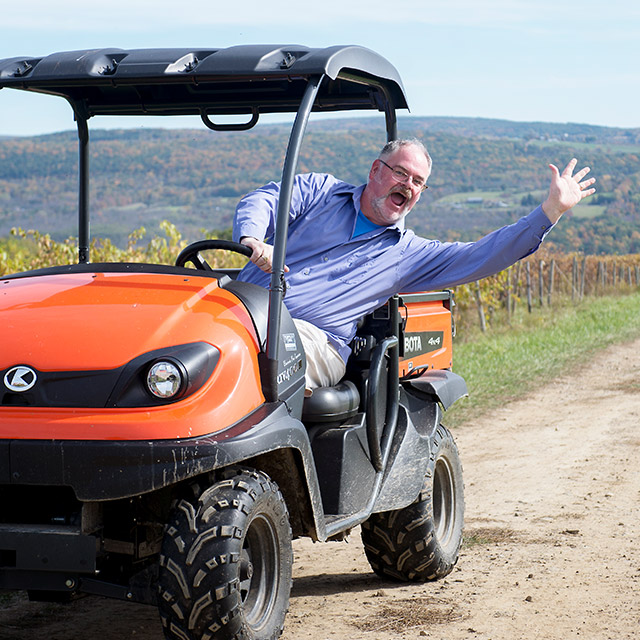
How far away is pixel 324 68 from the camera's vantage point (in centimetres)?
326

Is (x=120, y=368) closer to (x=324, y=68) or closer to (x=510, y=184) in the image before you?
(x=324, y=68)

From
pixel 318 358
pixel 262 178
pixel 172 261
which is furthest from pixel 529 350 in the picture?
pixel 262 178

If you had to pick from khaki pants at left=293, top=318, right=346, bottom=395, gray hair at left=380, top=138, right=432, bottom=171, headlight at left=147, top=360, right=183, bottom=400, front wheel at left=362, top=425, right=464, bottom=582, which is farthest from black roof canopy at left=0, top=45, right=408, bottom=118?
front wheel at left=362, top=425, right=464, bottom=582

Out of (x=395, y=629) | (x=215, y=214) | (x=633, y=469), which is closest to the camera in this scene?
(x=395, y=629)

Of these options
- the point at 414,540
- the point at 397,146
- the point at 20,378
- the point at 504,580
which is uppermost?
the point at 397,146

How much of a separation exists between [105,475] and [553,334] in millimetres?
13893

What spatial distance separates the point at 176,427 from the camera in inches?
111

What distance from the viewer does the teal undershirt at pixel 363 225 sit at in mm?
4250

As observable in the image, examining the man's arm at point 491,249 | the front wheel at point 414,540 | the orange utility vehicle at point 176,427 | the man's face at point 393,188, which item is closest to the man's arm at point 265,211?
the orange utility vehicle at point 176,427

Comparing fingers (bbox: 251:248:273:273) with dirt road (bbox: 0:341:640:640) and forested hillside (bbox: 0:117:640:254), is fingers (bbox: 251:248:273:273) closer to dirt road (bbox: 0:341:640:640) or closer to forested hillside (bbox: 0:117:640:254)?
dirt road (bbox: 0:341:640:640)

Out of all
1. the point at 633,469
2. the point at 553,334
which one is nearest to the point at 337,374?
the point at 633,469

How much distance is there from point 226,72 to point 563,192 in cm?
129

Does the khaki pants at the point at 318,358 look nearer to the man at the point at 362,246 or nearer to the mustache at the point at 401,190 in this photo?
the man at the point at 362,246

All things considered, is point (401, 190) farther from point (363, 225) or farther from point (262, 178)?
point (262, 178)
